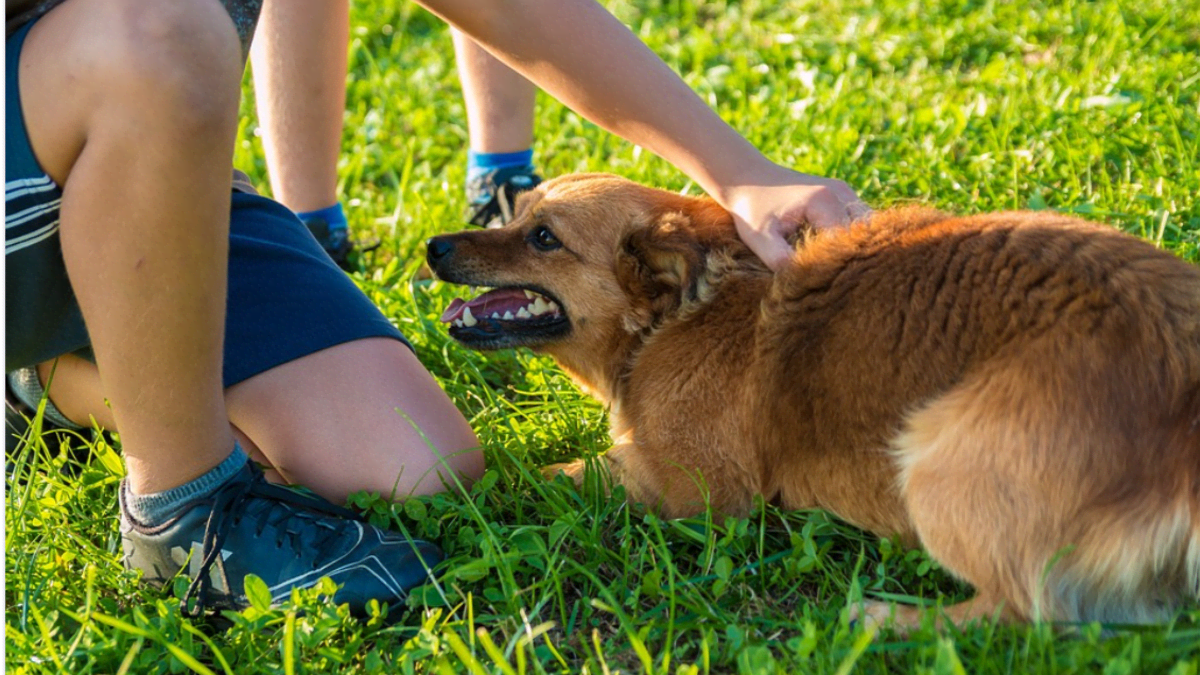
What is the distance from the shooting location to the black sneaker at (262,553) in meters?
2.40

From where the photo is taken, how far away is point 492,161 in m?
4.16

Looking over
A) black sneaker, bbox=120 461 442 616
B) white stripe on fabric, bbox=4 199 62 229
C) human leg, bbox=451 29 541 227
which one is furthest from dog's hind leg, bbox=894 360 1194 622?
human leg, bbox=451 29 541 227

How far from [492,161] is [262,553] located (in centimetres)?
204

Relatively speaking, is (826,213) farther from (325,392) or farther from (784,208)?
(325,392)

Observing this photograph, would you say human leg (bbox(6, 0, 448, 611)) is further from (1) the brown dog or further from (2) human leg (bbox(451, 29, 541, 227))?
(2) human leg (bbox(451, 29, 541, 227))

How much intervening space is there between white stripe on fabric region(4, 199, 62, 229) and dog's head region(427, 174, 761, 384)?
94 cm

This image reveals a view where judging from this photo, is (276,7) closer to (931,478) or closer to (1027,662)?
(931,478)

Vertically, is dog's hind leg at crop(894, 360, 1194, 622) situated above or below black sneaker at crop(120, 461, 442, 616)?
above

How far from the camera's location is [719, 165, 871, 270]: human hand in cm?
272

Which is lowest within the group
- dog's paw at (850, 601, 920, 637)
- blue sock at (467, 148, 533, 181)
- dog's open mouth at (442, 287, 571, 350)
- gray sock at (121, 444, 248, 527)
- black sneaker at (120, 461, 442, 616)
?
black sneaker at (120, 461, 442, 616)

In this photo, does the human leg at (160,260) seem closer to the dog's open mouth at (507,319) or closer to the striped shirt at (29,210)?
the striped shirt at (29,210)

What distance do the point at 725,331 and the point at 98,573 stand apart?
1.44m

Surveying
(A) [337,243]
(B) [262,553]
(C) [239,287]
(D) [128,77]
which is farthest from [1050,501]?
(A) [337,243]

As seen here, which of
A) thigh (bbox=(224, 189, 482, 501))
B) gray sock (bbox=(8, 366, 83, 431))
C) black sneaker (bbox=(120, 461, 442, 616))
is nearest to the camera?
black sneaker (bbox=(120, 461, 442, 616))
